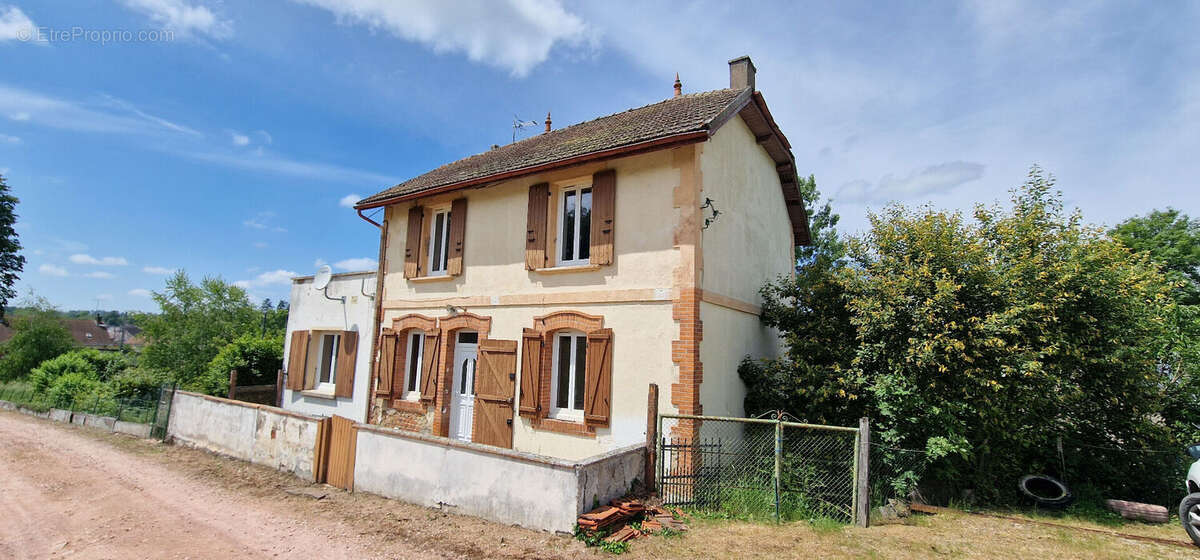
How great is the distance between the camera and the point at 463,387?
10.2 m

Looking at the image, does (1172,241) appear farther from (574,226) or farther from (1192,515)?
(574,226)

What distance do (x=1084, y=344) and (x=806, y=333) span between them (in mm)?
4211

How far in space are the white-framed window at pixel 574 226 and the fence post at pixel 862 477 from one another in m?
4.85

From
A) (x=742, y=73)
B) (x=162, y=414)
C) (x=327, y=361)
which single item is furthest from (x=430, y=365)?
(x=742, y=73)

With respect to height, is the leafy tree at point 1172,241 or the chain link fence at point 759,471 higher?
the leafy tree at point 1172,241

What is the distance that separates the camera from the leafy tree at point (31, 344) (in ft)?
69.1

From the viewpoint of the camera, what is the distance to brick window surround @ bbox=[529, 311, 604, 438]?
828 centimetres

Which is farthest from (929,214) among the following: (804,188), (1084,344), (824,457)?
(804,188)

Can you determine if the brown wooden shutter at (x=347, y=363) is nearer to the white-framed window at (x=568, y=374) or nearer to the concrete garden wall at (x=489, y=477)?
the concrete garden wall at (x=489, y=477)

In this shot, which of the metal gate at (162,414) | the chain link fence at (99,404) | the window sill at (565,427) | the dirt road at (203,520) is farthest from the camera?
the chain link fence at (99,404)

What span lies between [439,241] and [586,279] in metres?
4.33

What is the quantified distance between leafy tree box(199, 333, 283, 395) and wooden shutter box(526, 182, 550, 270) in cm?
960

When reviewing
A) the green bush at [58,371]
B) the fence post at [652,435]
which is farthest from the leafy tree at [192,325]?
the fence post at [652,435]

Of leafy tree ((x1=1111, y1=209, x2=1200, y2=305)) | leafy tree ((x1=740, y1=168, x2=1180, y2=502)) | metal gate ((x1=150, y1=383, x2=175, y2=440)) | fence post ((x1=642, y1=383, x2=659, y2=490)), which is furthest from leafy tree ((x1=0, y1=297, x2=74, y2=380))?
leafy tree ((x1=1111, y1=209, x2=1200, y2=305))
